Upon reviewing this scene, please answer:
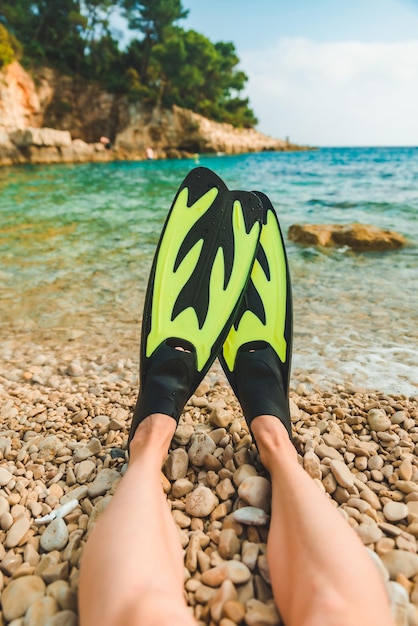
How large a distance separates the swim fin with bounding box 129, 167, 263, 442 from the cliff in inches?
912

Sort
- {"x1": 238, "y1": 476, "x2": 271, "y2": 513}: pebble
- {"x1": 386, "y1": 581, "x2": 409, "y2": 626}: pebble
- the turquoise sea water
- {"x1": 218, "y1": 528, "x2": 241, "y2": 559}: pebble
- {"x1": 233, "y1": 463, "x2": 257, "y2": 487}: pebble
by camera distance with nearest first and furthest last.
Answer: {"x1": 386, "y1": 581, "x2": 409, "y2": 626}: pebble
{"x1": 218, "y1": 528, "x2": 241, "y2": 559}: pebble
{"x1": 238, "y1": 476, "x2": 271, "y2": 513}: pebble
{"x1": 233, "y1": 463, "x2": 257, "y2": 487}: pebble
the turquoise sea water

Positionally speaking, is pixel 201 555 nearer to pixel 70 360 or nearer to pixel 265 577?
pixel 265 577

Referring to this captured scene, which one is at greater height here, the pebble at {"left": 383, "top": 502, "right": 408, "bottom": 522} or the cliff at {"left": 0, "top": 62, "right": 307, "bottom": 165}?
the cliff at {"left": 0, "top": 62, "right": 307, "bottom": 165}

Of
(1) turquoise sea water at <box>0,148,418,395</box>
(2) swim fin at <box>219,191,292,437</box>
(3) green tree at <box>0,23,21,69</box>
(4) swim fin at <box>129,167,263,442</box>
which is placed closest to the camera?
(2) swim fin at <box>219,191,292,437</box>

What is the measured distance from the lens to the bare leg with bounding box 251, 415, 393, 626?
77cm

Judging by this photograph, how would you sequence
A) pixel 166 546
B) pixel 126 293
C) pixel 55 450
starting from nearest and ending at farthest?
pixel 166 546 → pixel 55 450 → pixel 126 293

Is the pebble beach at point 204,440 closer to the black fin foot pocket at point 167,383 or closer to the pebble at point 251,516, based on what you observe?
the pebble at point 251,516

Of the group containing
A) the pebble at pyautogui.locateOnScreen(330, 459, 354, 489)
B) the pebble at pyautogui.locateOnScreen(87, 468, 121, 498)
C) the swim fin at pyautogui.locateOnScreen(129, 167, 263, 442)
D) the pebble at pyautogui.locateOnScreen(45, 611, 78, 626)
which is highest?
the swim fin at pyautogui.locateOnScreen(129, 167, 263, 442)

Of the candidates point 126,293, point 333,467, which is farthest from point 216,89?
point 333,467

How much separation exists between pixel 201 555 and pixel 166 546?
0.15 metres

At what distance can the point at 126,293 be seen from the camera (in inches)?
147

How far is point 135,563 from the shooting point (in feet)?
2.84

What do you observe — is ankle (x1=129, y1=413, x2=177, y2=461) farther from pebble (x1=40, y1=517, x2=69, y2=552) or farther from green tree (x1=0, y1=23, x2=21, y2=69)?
green tree (x1=0, y1=23, x2=21, y2=69)

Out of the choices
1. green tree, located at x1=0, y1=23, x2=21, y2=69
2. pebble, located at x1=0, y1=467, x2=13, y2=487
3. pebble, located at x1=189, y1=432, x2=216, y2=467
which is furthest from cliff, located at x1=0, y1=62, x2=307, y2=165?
pebble, located at x1=189, y1=432, x2=216, y2=467
